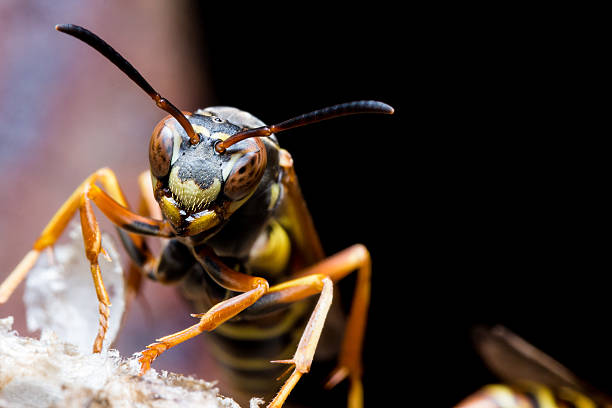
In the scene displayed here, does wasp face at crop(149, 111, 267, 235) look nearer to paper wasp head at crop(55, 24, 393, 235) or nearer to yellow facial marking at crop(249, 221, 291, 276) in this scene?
paper wasp head at crop(55, 24, 393, 235)

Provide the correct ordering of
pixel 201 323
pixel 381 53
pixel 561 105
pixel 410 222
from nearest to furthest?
1. pixel 201 323
2. pixel 561 105
3. pixel 381 53
4. pixel 410 222

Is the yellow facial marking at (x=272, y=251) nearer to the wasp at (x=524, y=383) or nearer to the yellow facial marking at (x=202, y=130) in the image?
the yellow facial marking at (x=202, y=130)

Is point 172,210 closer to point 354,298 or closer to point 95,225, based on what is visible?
point 95,225

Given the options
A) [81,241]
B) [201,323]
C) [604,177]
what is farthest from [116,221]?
[604,177]

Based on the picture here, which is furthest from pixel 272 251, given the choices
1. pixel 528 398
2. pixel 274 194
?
pixel 528 398

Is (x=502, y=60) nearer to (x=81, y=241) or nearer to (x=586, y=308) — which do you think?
(x=586, y=308)
